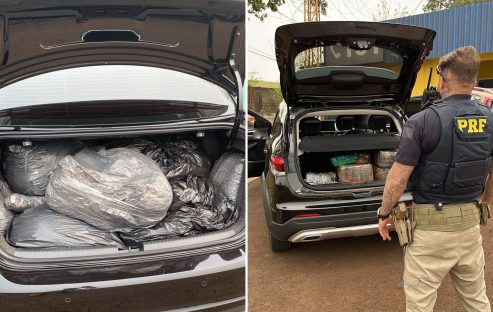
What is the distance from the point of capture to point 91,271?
1.51 m

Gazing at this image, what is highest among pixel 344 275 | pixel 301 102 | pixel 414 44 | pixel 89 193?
pixel 414 44

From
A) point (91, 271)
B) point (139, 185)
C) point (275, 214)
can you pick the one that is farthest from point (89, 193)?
point (275, 214)

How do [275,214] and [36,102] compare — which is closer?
[36,102]

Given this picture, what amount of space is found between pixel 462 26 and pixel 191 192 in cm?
1378

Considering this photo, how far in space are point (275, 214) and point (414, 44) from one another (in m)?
1.66

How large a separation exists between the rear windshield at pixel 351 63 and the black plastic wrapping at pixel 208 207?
5.05ft

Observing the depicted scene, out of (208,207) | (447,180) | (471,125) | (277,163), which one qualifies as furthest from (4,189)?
(471,125)

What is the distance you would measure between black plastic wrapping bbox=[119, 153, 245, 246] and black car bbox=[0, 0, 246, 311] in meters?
0.01

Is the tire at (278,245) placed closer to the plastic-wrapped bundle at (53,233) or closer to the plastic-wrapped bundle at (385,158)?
the plastic-wrapped bundle at (385,158)

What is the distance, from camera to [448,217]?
189 centimetres

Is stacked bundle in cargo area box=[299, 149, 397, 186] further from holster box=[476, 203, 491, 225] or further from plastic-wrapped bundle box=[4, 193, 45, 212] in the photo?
plastic-wrapped bundle box=[4, 193, 45, 212]

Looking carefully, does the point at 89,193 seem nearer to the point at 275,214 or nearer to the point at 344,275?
the point at 275,214

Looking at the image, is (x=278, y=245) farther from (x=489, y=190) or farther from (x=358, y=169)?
(x=489, y=190)

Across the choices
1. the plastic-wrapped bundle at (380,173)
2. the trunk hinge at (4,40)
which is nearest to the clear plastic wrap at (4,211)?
the trunk hinge at (4,40)
